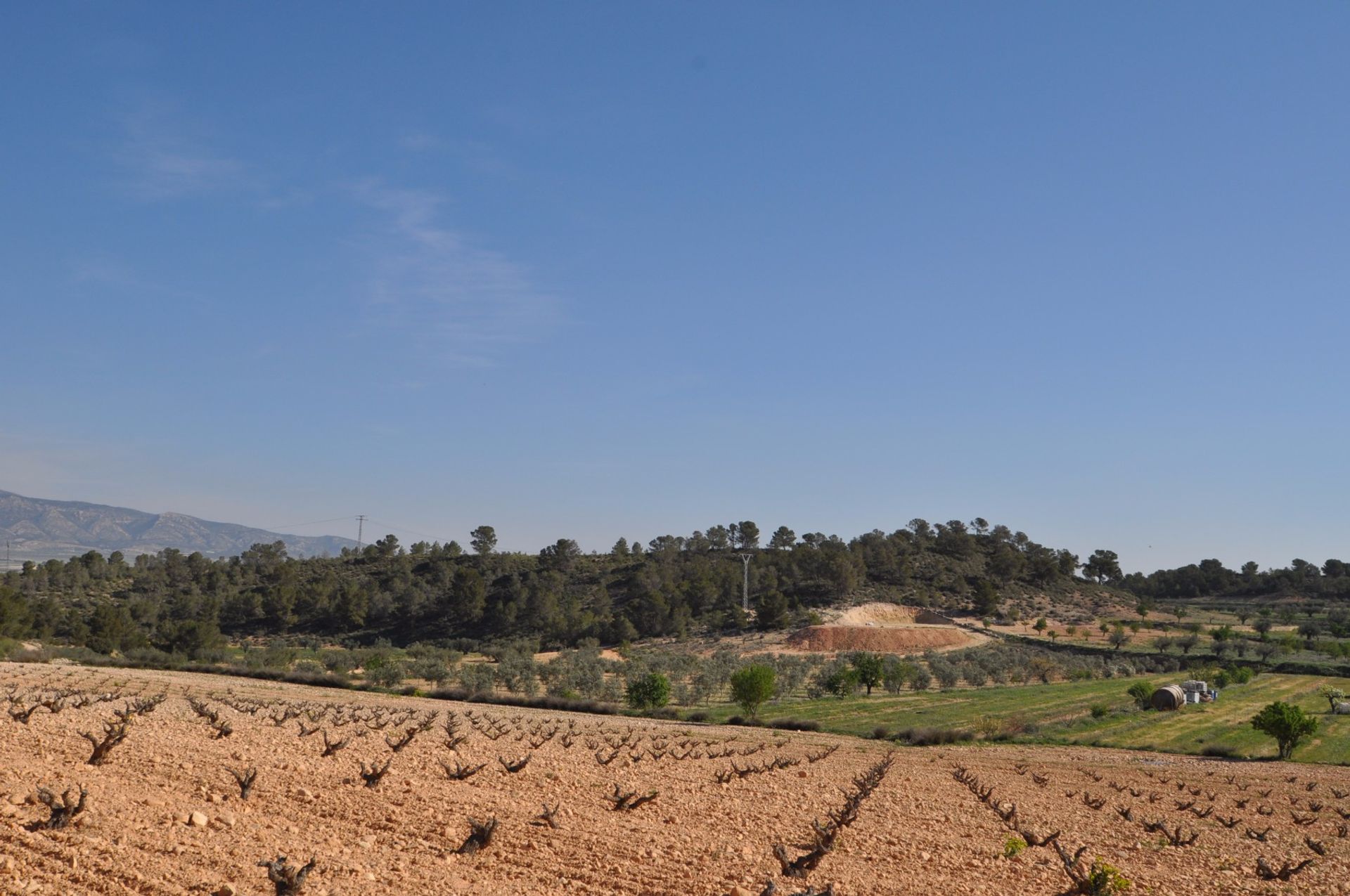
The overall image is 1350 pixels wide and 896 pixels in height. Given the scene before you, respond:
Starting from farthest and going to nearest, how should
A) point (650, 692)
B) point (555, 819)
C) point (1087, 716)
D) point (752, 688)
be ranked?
point (1087, 716), point (650, 692), point (752, 688), point (555, 819)

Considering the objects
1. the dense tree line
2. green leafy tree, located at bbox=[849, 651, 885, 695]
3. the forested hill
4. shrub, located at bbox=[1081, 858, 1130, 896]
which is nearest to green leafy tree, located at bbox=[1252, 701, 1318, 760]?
green leafy tree, located at bbox=[849, 651, 885, 695]

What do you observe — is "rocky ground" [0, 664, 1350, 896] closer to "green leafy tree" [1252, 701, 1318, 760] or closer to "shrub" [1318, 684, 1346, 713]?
"green leafy tree" [1252, 701, 1318, 760]

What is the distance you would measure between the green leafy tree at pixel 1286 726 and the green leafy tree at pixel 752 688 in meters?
21.3

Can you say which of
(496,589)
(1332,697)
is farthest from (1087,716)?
(496,589)

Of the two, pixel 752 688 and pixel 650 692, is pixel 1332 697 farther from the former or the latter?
→ pixel 650 692

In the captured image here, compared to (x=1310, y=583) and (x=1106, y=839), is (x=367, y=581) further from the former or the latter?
(x=1310, y=583)

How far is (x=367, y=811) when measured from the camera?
45.7 ft

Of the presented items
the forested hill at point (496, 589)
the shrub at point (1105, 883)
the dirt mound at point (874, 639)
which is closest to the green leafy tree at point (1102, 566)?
the forested hill at point (496, 589)

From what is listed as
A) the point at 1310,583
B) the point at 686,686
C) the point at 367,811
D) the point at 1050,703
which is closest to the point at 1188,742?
the point at 1050,703

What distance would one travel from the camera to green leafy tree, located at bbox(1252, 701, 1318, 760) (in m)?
40.2

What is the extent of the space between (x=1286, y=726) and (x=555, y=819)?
3721 cm

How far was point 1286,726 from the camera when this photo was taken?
4009cm

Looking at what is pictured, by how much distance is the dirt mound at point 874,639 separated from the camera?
9694cm

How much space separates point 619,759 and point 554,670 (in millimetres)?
44115
